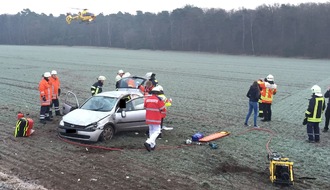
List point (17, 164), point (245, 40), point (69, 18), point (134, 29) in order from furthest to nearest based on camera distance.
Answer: point (134, 29) → point (245, 40) → point (69, 18) → point (17, 164)

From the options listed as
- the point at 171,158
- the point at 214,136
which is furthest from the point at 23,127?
the point at 214,136

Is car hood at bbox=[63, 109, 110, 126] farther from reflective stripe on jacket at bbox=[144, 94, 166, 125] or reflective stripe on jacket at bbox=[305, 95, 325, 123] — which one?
reflective stripe on jacket at bbox=[305, 95, 325, 123]

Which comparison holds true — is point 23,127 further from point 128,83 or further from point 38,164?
point 128,83

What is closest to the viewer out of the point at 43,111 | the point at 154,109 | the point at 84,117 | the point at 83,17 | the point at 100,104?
the point at 154,109

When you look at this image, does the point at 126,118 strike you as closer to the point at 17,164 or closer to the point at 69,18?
the point at 17,164

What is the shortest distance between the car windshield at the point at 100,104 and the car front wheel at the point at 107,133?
0.68m

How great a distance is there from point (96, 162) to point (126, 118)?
2.77 metres

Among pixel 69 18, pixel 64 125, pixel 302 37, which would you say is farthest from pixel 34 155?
pixel 302 37

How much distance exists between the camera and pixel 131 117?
476 inches

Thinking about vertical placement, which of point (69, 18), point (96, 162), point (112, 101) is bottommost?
point (96, 162)

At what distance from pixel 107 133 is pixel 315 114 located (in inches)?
267

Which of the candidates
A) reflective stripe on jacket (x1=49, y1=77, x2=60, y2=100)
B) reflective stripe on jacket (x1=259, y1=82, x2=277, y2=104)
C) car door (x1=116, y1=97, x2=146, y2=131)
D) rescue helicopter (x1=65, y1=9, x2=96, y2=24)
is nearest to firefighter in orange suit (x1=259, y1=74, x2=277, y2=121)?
reflective stripe on jacket (x1=259, y1=82, x2=277, y2=104)

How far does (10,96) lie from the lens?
65.1 ft

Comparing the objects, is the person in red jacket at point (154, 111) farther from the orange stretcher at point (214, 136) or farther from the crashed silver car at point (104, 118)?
the orange stretcher at point (214, 136)
